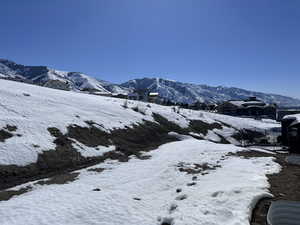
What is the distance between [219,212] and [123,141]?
19258 mm

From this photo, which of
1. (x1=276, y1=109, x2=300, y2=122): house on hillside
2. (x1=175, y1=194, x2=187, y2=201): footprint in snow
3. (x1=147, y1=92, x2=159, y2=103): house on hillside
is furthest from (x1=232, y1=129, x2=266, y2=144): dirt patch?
(x1=276, y1=109, x2=300, y2=122): house on hillside

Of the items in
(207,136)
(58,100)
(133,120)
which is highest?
(58,100)

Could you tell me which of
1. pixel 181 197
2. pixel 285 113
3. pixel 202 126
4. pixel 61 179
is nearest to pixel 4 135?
pixel 61 179

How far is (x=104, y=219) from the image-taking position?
30.4 ft

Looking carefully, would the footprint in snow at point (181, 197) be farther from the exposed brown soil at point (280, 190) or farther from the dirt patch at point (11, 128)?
the dirt patch at point (11, 128)

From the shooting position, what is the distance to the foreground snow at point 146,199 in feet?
30.0

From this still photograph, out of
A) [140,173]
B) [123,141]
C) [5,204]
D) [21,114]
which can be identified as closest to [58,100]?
[21,114]

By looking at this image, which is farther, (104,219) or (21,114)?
(21,114)

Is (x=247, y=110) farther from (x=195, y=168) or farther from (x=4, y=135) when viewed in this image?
(x=4, y=135)

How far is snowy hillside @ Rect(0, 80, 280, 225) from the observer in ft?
31.3

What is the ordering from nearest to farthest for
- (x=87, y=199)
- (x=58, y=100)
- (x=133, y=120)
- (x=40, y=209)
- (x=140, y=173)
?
(x=40, y=209) < (x=87, y=199) < (x=140, y=173) < (x=58, y=100) < (x=133, y=120)

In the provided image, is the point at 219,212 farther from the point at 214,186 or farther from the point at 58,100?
the point at 58,100

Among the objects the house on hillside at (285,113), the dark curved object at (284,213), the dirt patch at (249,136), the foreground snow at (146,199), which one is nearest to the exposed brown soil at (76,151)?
the foreground snow at (146,199)

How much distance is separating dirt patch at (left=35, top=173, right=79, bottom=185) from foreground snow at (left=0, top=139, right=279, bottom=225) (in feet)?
1.99
